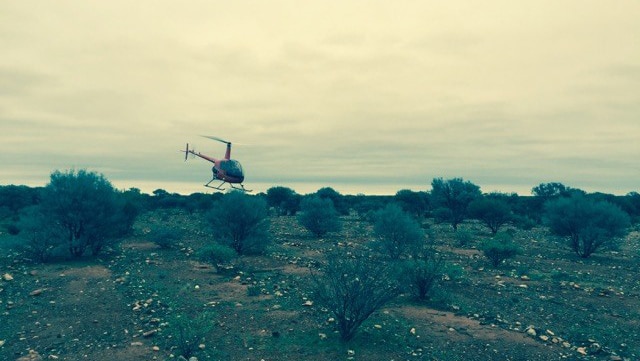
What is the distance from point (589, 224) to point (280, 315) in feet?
83.6

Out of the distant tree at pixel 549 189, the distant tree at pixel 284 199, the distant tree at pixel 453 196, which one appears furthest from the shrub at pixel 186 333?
the distant tree at pixel 549 189

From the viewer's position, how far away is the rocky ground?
11.9m

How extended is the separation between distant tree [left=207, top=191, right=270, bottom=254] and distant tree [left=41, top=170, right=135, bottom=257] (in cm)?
617

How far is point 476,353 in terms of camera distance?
11828 mm

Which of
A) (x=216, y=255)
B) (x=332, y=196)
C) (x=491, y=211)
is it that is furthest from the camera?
(x=332, y=196)

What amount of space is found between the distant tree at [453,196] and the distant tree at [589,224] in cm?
1617

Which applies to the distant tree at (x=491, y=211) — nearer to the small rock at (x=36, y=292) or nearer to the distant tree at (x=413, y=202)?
the distant tree at (x=413, y=202)

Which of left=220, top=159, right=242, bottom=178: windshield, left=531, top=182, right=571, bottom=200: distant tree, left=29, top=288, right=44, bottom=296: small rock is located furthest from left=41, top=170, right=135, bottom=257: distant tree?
left=531, top=182, right=571, bottom=200: distant tree

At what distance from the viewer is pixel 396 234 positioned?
27766mm

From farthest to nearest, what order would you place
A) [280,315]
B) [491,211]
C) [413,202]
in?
[413,202], [491,211], [280,315]

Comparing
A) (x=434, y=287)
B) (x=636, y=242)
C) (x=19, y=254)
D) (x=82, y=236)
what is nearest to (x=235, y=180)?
(x=82, y=236)

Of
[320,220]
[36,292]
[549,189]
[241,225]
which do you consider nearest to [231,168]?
[241,225]

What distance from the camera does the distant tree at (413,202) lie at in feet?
223

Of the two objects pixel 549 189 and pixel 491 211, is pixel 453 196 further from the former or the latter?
pixel 549 189
